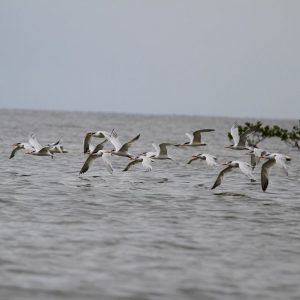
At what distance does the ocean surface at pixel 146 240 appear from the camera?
547 inches

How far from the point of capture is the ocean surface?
1388 cm

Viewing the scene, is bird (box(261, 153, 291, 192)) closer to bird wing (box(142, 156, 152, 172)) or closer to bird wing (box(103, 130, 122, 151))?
bird wing (box(142, 156, 152, 172))

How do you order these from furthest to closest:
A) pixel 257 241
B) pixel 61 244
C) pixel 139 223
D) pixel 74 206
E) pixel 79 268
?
pixel 74 206, pixel 139 223, pixel 257 241, pixel 61 244, pixel 79 268

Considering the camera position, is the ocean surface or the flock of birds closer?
the ocean surface

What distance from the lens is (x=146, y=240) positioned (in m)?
18.1

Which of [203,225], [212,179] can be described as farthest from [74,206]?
[212,179]

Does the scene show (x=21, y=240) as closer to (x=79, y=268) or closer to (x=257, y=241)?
(x=79, y=268)

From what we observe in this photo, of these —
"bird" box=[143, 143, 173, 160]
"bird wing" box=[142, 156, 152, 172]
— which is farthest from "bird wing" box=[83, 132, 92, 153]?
"bird" box=[143, 143, 173, 160]

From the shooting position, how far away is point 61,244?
17.2 meters

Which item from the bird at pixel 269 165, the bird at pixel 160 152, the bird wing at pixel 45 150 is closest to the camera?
the bird at pixel 269 165

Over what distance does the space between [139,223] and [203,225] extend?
5.63 ft

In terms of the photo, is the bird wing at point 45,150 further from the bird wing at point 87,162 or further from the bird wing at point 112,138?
the bird wing at point 112,138

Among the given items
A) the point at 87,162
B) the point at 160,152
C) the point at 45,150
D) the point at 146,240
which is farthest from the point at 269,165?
the point at 45,150

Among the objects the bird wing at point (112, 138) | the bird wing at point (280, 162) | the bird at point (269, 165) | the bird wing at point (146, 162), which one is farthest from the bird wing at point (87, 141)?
the bird wing at point (280, 162)
